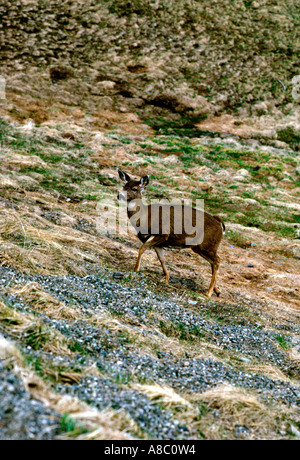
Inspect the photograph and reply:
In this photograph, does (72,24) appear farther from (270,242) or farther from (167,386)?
(167,386)

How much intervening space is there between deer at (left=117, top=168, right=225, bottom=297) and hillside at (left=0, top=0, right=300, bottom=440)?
69cm

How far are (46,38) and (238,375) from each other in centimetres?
3335

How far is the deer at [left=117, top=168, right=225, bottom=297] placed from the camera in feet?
32.6

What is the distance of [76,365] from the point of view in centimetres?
480

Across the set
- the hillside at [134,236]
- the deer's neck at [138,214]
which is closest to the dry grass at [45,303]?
the hillside at [134,236]

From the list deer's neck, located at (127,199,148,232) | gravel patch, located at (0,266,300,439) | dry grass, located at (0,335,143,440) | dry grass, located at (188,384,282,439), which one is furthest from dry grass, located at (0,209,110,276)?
dry grass, located at (188,384,282,439)

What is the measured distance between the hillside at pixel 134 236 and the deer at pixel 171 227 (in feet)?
2.26

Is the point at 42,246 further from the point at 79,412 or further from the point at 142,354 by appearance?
the point at 79,412

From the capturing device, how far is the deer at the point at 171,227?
993 centimetres

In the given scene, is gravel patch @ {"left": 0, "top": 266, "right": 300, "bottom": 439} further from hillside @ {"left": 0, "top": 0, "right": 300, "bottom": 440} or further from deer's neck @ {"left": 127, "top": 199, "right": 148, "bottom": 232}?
deer's neck @ {"left": 127, "top": 199, "right": 148, "bottom": 232}

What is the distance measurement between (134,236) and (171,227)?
3.41 meters

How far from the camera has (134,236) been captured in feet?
43.3

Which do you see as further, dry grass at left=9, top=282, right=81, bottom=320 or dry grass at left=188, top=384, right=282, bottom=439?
dry grass at left=9, top=282, right=81, bottom=320

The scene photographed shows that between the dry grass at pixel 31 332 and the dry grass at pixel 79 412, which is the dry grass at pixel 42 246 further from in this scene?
the dry grass at pixel 79 412
